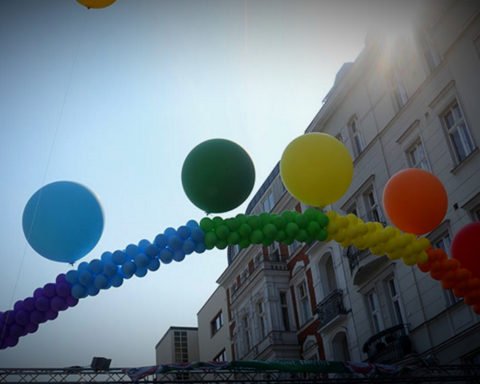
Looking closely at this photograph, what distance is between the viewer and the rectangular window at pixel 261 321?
27117mm

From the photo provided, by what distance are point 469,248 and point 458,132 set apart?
5.61m

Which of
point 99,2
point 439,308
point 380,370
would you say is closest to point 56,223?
point 99,2

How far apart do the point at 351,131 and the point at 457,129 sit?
5.84 metres

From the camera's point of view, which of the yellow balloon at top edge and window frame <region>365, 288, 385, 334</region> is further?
window frame <region>365, 288, 385, 334</region>

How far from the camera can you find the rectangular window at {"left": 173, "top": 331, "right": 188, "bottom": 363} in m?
43.0

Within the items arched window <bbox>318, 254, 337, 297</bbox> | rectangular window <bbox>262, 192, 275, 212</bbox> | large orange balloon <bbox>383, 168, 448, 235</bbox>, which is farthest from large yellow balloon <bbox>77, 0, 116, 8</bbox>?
rectangular window <bbox>262, 192, 275, 212</bbox>

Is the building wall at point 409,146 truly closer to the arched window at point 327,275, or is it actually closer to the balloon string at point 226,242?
the arched window at point 327,275

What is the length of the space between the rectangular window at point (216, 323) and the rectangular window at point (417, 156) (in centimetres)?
2165

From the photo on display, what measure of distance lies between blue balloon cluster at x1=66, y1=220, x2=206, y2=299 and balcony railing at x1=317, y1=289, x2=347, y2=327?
11.7 meters

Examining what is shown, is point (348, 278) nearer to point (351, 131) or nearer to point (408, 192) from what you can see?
point (351, 131)

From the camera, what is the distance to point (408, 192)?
9.51 meters

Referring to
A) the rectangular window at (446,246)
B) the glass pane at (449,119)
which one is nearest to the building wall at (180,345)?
the rectangular window at (446,246)

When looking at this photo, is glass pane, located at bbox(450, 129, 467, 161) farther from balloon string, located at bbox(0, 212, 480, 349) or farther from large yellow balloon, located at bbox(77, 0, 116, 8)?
large yellow balloon, located at bbox(77, 0, 116, 8)

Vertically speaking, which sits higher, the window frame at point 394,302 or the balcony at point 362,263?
the balcony at point 362,263
